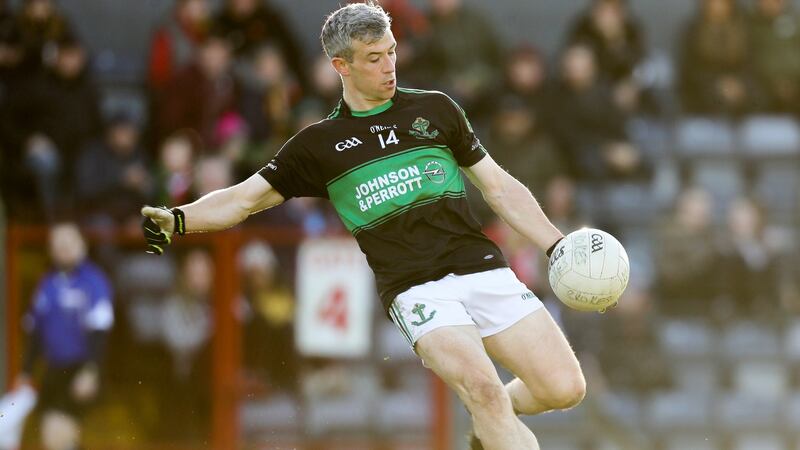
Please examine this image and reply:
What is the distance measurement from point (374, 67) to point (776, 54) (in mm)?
8196

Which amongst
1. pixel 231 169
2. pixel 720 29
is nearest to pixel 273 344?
pixel 231 169

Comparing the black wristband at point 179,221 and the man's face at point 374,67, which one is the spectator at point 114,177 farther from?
the man's face at point 374,67

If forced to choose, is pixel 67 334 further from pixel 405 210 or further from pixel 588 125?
pixel 588 125

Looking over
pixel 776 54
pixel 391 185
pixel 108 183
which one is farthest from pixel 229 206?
pixel 776 54

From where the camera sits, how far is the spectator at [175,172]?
1150cm

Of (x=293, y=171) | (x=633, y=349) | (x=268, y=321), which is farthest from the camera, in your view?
(x=633, y=349)

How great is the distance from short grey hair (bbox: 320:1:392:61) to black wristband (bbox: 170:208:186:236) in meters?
1.06

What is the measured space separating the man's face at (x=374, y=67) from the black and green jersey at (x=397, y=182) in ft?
0.43

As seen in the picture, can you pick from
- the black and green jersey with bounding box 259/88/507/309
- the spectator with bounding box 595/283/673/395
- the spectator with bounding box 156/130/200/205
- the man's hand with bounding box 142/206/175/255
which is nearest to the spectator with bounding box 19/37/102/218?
the spectator with bounding box 156/130/200/205

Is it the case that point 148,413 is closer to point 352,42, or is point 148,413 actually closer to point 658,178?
point 352,42

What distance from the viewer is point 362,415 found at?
35.2 feet

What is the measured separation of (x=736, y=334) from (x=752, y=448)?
1065 millimetres

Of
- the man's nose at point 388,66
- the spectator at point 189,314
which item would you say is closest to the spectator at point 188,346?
the spectator at point 189,314

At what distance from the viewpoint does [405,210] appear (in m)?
6.73
